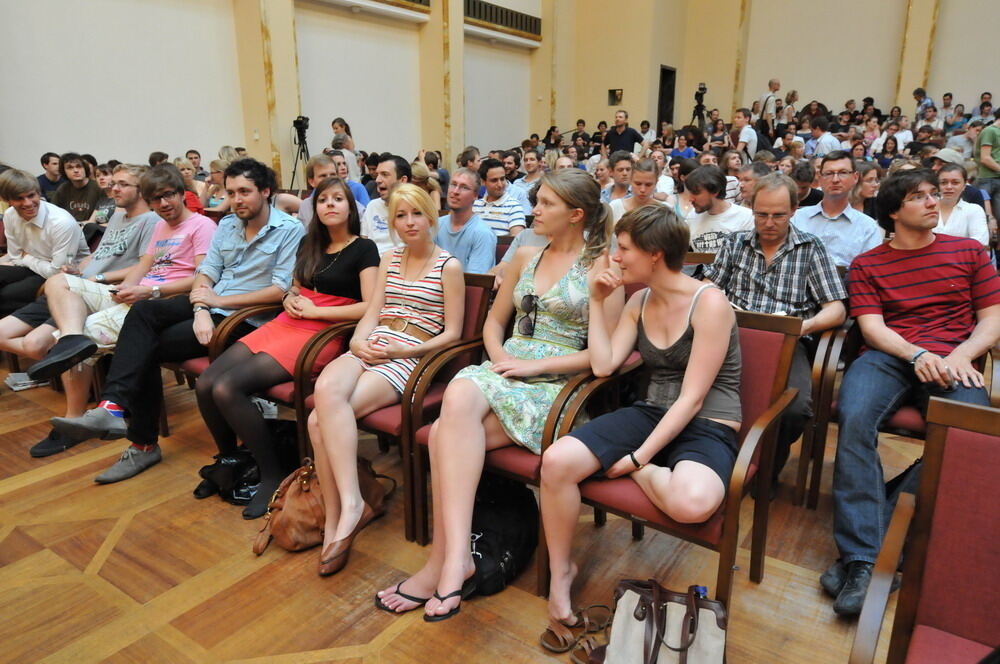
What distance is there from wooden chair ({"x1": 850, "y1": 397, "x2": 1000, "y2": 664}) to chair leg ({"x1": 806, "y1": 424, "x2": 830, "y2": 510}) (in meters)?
1.08

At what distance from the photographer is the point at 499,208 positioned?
4.12 metres

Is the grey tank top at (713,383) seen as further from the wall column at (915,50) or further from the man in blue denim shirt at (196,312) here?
the wall column at (915,50)

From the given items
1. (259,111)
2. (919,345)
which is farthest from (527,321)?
(259,111)

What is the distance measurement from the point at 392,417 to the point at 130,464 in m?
1.28

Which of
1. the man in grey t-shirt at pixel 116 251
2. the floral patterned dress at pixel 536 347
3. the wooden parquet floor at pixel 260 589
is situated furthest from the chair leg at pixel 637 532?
the man in grey t-shirt at pixel 116 251

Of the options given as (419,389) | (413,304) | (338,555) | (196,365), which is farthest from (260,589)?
(196,365)

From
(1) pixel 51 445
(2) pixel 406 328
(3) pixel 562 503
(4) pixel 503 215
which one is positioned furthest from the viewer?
(4) pixel 503 215

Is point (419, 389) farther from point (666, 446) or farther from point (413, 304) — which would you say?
point (666, 446)

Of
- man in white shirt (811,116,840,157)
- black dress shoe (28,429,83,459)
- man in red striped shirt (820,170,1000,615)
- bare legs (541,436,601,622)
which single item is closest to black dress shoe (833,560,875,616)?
man in red striped shirt (820,170,1000,615)

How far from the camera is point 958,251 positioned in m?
2.17

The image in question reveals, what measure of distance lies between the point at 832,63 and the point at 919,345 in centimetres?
1383

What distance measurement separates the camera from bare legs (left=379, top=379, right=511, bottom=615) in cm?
181

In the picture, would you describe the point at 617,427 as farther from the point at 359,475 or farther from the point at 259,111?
the point at 259,111

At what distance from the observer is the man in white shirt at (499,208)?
4020 mm
